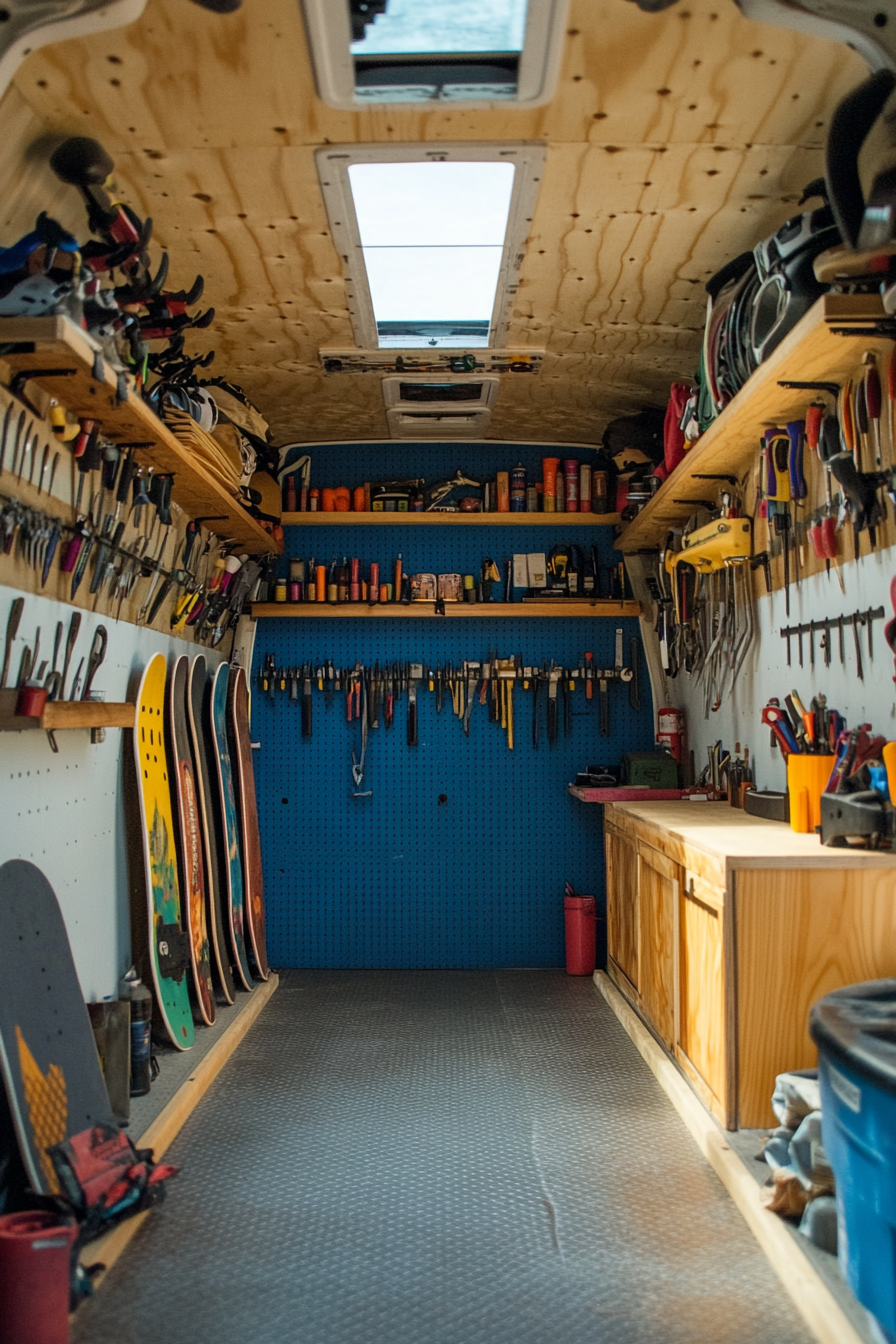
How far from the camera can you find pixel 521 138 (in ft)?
8.50

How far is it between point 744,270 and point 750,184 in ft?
1.35

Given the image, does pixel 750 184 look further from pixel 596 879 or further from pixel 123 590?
pixel 596 879

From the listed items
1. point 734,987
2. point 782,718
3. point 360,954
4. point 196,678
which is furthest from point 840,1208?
point 360,954

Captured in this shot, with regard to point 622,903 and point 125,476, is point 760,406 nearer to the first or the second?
point 125,476

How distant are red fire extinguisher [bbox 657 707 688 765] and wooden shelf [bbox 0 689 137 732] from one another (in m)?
2.64

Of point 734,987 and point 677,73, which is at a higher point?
point 677,73

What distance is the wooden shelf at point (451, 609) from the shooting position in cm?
511

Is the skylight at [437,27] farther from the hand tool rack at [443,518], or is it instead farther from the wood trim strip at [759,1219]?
the hand tool rack at [443,518]

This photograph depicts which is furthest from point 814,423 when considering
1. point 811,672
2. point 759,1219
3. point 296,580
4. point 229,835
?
point 296,580

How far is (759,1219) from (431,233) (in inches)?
109

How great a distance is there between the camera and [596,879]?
5.27m

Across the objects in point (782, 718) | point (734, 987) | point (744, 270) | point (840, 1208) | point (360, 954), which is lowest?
point (360, 954)

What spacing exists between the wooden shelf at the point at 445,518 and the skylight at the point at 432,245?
124 centimetres

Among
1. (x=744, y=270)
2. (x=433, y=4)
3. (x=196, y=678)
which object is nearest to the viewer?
(x=433, y=4)
